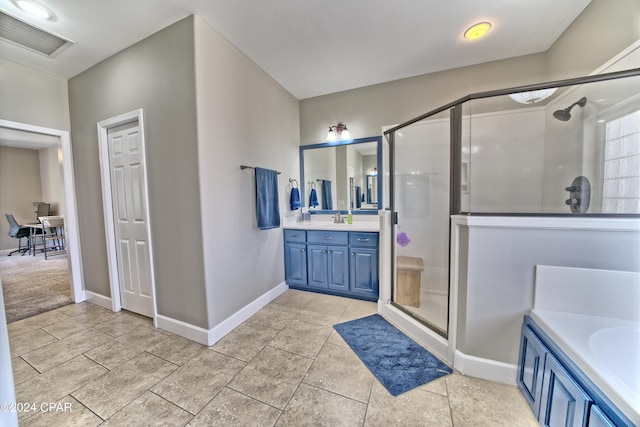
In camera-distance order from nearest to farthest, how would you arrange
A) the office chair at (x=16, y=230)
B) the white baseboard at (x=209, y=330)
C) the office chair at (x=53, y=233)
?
the white baseboard at (x=209, y=330), the office chair at (x=53, y=233), the office chair at (x=16, y=230)

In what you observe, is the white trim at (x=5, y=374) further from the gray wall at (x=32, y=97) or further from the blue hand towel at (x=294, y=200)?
the gray wall at (x=32, y=97)

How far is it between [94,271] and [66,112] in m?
1.91

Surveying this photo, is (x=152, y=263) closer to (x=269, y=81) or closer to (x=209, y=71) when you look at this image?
(x=209, y=71)

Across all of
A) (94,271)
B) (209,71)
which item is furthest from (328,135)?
(94,271)

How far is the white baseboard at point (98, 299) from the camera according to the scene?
268cm

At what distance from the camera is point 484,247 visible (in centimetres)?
157

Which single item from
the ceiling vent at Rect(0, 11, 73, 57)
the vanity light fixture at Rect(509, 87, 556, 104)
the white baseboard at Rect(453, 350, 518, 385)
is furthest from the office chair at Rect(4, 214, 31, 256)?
the vanity light fixture at Rect(509, 87, 556, 104)

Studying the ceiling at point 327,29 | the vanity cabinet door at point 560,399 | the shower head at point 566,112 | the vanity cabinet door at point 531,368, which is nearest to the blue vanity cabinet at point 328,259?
the vanity cabinet door at point 531,368

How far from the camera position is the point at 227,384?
5.16ft

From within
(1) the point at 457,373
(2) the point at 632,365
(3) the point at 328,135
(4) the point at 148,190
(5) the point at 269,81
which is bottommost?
(1) the point at 457,373

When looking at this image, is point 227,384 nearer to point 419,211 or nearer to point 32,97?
point 419,211

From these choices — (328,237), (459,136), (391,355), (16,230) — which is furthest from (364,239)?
(16,230)

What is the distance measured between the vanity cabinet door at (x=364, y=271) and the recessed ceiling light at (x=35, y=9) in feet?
10.9

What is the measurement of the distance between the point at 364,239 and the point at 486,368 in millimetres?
1517
